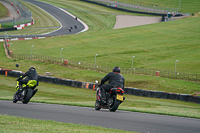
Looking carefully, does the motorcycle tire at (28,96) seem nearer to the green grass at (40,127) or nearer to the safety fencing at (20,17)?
the green grass at (40,127)

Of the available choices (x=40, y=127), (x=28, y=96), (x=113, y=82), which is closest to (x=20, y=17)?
(x=28, y=96)

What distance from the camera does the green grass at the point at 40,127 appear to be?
33.6 feet

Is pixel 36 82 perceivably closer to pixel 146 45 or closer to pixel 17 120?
pixel 17 120

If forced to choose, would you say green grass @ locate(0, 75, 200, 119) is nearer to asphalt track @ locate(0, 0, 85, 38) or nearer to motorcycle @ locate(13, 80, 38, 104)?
motorcycle @ locate(13, 80, 38, 104)

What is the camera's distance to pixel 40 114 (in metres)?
14.1

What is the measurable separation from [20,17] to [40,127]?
9813 centimetres

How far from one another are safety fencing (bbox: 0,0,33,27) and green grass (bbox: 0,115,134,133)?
283 feet

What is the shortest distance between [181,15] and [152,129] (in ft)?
352

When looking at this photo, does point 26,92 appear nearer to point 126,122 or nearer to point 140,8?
point 126,122

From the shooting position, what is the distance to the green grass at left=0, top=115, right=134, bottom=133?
10237 millimetres

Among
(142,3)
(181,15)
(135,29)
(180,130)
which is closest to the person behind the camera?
(180,130)

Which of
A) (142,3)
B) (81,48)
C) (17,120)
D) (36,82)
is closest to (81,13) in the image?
(142,3)

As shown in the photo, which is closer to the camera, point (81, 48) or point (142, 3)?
point (81, 48)

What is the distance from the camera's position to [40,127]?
1071cm
